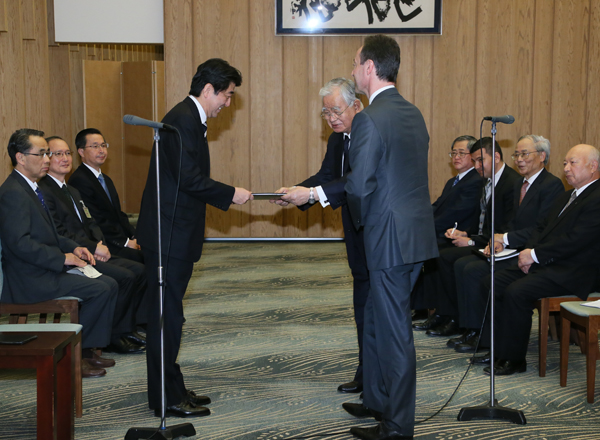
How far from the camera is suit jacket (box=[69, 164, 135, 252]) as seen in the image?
443 centimetres

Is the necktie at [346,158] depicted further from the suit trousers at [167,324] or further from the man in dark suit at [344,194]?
the suit trousers at [167,324]

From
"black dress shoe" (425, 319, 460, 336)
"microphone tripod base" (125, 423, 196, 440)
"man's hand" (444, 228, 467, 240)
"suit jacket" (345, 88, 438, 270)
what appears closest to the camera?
"suit jacket" (345, 88, 438, 270)

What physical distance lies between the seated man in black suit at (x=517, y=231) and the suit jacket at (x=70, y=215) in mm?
2596

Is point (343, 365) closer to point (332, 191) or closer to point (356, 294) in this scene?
point (356, 294)

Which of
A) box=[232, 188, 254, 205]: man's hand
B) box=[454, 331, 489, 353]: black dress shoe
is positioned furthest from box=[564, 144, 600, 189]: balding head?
box=[232, 188, 254, 205]: man's hand

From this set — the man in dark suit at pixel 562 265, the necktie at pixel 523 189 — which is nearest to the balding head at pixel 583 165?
the man in dark suit at pixel 562 265

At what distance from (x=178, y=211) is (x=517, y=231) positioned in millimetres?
2482

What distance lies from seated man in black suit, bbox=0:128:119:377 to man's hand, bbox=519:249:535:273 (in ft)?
8.37

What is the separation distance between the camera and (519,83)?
8039 millimetres

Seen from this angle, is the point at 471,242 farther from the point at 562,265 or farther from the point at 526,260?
the point at 562,265

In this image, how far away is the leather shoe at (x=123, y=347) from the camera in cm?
389

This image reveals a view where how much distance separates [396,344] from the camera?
255 cm

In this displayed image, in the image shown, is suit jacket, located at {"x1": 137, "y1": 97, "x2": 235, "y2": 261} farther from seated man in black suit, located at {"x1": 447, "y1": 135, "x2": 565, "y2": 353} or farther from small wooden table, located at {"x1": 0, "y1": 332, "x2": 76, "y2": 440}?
seated man in black suit, located at {"x1": 447, "y1": 135, "x2": 565, "y2": 353}

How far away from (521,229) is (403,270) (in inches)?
78.6
